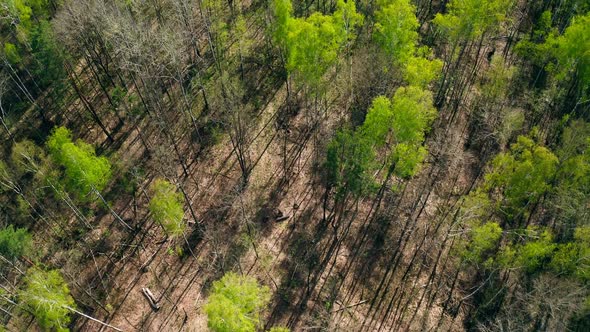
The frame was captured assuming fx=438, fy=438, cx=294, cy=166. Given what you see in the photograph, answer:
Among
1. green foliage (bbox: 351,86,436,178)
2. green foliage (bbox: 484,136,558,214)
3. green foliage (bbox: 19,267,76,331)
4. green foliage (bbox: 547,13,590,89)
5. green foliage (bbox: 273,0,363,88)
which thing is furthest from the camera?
green foliage (bbox: 547,13,590,89)

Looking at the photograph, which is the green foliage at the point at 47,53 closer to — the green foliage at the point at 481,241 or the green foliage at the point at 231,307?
the green foliage at the point at 231,307

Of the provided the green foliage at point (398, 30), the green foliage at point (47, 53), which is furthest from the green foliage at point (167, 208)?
the green foliage at point (398, 30)

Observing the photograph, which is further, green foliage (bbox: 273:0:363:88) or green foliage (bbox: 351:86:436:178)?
green foliage (bbox: 273:0:363:88)

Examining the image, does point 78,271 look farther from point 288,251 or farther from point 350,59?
point 350,59

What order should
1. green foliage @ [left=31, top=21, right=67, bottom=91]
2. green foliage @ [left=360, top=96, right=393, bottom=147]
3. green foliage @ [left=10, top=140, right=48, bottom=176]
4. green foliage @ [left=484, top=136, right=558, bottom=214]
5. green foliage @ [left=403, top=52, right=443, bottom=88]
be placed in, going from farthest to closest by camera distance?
green foliage @ [left=10, top=140, right=48, bottom=176], green foliage @ [left=31, top=21, right=67, bottom=91], green foliage @ [left=403, top=52, right=443, bottom=88], green foliage @ [left=484, top=136, right=558, bottom=214], green foliage @ [left=360, top=96, right=393, bottom=147]

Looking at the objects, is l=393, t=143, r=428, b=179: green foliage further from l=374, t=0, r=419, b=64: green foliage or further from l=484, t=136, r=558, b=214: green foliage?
l=374, t=0, r=419, b=64: green foliage

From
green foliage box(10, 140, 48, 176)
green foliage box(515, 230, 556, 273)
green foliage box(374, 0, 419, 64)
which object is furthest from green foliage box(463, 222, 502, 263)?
green foliage box(10, 140, 48, 176)
